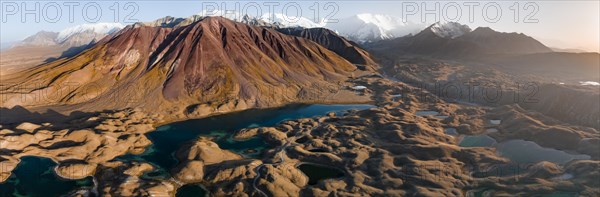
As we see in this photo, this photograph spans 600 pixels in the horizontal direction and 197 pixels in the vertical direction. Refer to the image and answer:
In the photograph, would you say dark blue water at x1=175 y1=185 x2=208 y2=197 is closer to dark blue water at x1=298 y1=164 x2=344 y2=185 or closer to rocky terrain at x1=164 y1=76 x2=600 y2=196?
rocky terrain at x1=164 y1=76 x2=600 y2=196

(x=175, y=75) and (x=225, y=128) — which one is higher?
(x=175, y=75)

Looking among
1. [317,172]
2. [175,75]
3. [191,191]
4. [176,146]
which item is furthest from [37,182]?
[175,75]

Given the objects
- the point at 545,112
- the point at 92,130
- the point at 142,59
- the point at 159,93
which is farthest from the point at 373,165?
the point at 142,59

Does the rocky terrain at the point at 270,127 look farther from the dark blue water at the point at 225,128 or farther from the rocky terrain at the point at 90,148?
the dark blue water at the point at 225,128

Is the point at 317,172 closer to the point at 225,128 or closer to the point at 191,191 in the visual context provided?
the point at 191,191

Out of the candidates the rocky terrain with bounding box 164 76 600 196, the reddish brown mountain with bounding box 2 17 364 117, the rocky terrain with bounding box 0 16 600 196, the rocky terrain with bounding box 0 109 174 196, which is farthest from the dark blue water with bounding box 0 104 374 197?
the reddish brown mountain with bounding box 2 17 364 117
